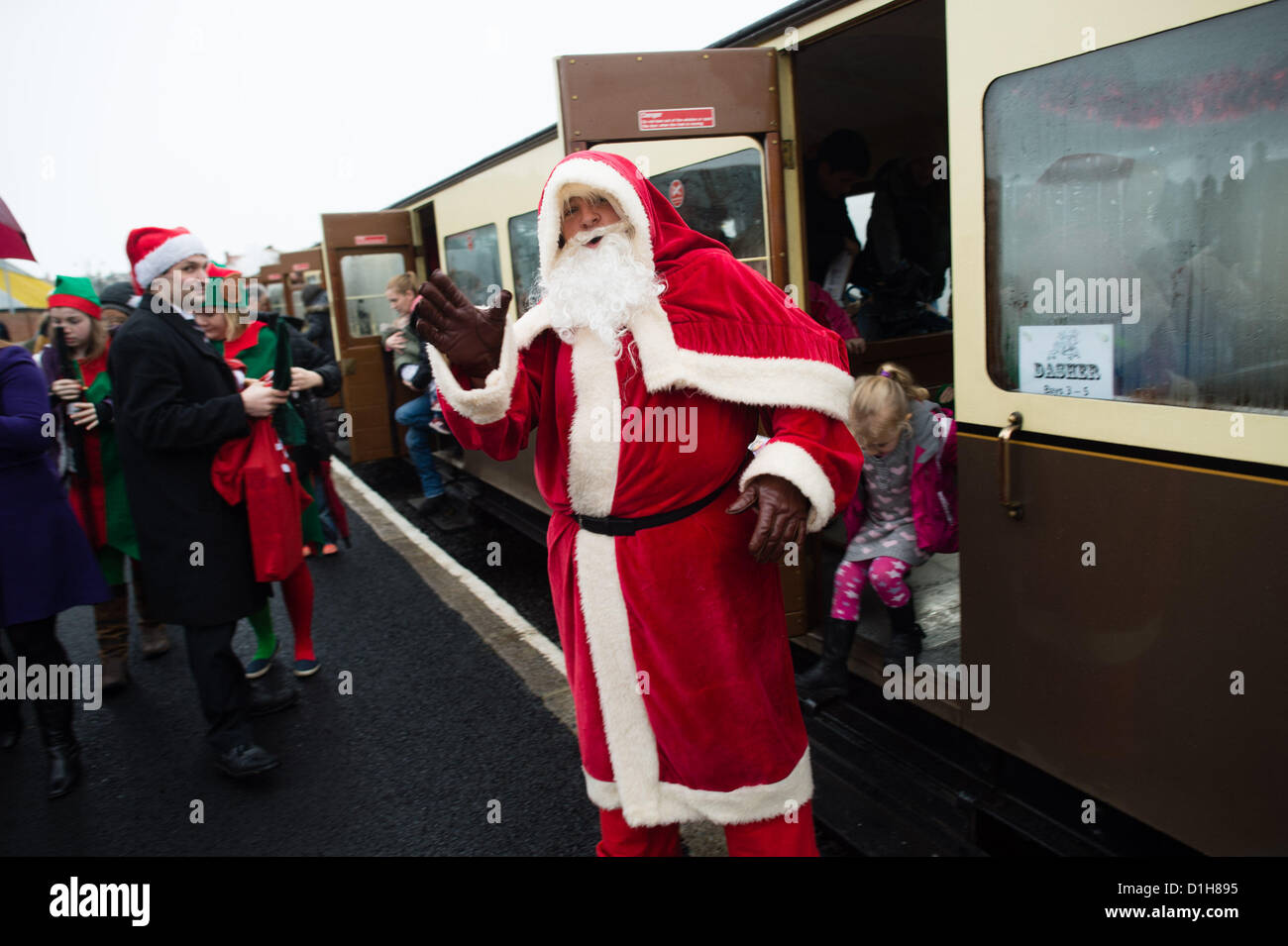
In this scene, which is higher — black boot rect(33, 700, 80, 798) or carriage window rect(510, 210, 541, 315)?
carriage window rect(510, 210, 541, 315)

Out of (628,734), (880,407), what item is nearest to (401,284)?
(880,407)

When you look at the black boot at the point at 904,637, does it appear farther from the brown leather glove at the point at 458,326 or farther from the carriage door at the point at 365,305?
the carriage door at the point at 365,305

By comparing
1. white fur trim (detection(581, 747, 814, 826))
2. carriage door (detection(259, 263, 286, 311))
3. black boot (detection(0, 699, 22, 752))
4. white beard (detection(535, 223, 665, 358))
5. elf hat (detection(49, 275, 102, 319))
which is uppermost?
carriage door (detection(259, 263, 286, 311))

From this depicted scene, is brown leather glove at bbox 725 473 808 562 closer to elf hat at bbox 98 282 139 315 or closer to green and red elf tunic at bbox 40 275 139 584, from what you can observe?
green and red elf tunic at bbox 40 275 139 584

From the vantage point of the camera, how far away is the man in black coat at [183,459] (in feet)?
10.5

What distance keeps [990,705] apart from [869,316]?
127 inches

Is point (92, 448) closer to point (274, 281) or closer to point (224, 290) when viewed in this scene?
point (224, 290)

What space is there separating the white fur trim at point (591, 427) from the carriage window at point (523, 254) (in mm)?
3827

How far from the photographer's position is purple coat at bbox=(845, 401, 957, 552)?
3383mm

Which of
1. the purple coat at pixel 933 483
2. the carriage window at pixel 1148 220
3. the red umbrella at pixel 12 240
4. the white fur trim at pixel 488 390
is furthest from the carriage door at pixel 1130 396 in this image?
the red umbrella at pixel 12 240

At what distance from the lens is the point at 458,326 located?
204 centimetres

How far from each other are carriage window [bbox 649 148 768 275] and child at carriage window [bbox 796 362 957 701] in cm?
80

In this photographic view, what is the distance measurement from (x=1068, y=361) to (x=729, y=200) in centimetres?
195
